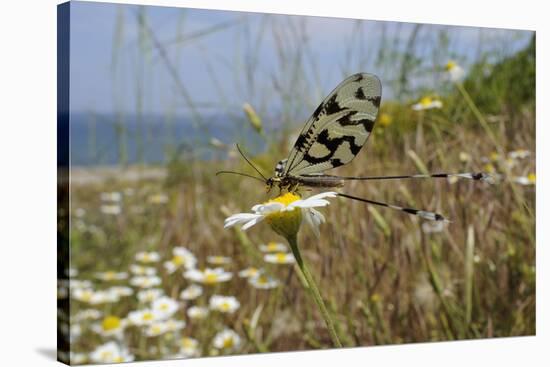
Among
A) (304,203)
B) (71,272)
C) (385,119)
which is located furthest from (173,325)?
(304,203)

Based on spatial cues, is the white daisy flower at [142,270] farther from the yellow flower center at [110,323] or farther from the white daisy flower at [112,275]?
the yellow flower center at [110,323]

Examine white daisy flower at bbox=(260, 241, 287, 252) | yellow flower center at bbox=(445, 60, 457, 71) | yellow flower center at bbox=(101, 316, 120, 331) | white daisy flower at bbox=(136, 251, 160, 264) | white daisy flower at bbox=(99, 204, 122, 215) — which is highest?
yellow flower center at bbox=(445, 60, 457, 71)

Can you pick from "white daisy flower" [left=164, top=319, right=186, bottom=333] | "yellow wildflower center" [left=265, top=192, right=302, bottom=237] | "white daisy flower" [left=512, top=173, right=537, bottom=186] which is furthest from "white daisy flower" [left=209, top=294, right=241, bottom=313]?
"yellow wildflower center" [left=265, top=192, right=302, bottom=237]

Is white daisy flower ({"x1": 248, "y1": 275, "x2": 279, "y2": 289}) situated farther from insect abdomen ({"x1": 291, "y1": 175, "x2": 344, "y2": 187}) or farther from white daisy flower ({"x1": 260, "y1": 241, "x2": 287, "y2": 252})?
insect abdomen ({"x1": 291, "y1": 175, "x2": 344, "y2": 187})

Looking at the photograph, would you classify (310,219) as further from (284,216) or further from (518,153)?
(518,153)

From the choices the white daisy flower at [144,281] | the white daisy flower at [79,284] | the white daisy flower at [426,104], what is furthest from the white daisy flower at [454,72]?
the white daisy flower at [79,284]

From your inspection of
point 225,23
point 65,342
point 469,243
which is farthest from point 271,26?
point 65,342

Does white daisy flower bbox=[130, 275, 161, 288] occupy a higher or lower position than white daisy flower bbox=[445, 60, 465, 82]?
lower
